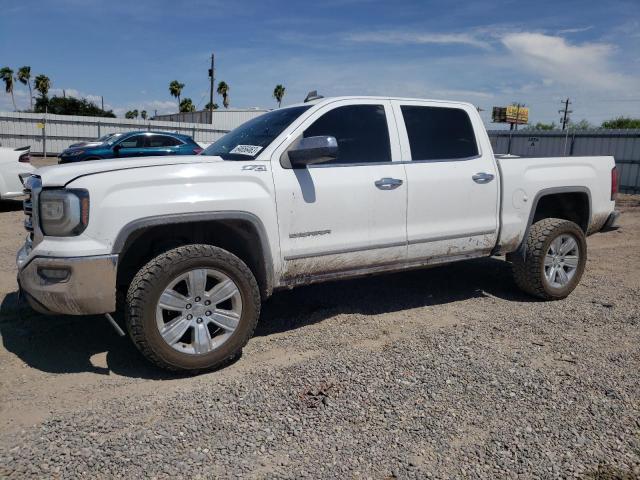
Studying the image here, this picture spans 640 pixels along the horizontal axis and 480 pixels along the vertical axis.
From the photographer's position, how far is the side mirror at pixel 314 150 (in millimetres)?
3797

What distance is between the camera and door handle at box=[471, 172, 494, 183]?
484 cm

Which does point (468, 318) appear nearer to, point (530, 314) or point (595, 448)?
point (530, 314)

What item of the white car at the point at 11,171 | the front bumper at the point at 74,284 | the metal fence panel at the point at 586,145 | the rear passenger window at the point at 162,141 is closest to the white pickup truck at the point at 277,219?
the front bumper at the point at 74,284

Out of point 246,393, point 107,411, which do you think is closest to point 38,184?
point 107,411

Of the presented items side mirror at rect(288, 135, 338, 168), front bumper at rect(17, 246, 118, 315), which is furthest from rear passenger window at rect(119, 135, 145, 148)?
front bumper at rect(17, 246, 118, 315)

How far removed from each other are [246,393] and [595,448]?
1983 mm

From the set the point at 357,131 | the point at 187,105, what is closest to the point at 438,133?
the point at 357,131

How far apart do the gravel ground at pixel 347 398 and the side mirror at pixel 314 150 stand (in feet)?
4.68

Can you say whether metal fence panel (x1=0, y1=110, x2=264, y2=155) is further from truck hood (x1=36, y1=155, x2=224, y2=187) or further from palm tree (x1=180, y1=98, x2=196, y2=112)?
palm tree (x1=180, y1=98, x2=196, y2=112)

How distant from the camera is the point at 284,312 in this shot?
497 cm

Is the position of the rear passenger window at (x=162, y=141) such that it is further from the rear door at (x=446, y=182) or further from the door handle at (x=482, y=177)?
the door handle at (x=482, y=177)

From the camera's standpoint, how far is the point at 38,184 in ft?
11.3

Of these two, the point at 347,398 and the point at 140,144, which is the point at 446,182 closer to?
the point at 347,398

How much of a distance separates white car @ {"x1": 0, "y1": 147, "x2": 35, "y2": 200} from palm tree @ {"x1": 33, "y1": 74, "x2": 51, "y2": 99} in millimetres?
69597
